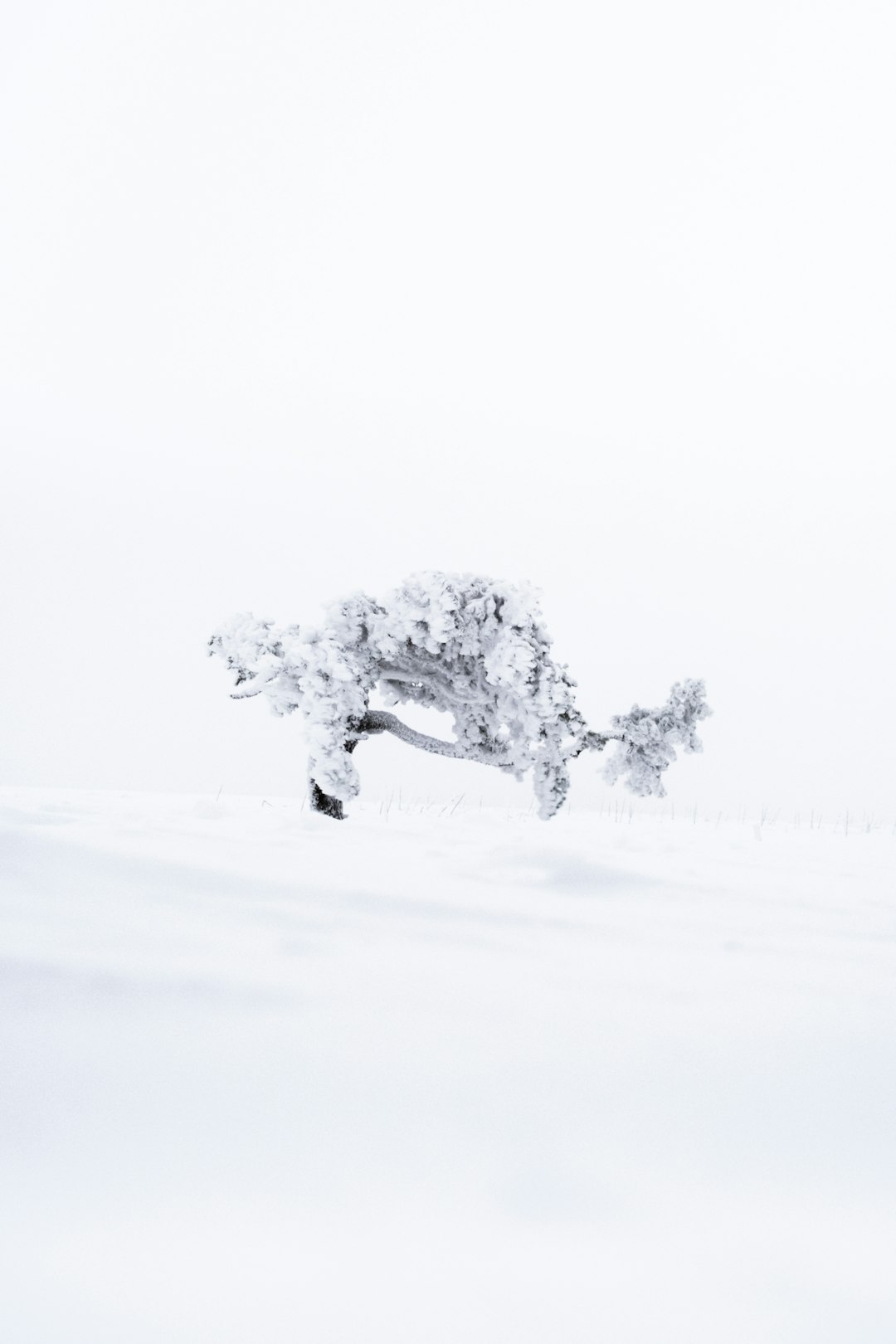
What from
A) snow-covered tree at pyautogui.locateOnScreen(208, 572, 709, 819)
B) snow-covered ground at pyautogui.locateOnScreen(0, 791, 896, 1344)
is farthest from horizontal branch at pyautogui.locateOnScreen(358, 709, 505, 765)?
snow-covered ground at pyautogui.locateOnScreen(0, 791, 896, 1344)

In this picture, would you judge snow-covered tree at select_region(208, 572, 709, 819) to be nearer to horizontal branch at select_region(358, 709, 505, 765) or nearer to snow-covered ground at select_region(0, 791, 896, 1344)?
horizontal branch at select_region(358, 709, 505, 765)

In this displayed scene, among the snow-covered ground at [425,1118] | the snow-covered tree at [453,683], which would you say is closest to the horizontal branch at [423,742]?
the snow-covered tree at [453,683]

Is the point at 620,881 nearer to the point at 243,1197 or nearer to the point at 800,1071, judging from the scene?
the point at 800,1071

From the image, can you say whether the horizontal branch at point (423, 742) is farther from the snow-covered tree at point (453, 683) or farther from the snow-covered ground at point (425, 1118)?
the snow-covered ground at point (425, 1118)

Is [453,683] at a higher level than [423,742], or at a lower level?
higher

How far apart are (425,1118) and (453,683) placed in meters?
5.45

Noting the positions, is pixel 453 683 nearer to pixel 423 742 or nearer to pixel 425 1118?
pixel 423 742

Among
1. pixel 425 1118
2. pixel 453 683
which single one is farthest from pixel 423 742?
pixel 425 1118

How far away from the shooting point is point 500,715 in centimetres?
639

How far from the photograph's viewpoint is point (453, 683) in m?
6.62

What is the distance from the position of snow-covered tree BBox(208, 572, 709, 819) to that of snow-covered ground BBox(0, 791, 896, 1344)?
140 inches

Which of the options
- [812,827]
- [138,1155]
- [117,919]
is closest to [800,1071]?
[138,1155]

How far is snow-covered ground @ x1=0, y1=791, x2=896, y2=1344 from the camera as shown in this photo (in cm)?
88

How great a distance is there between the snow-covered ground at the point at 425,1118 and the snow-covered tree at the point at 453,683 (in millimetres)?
3548
